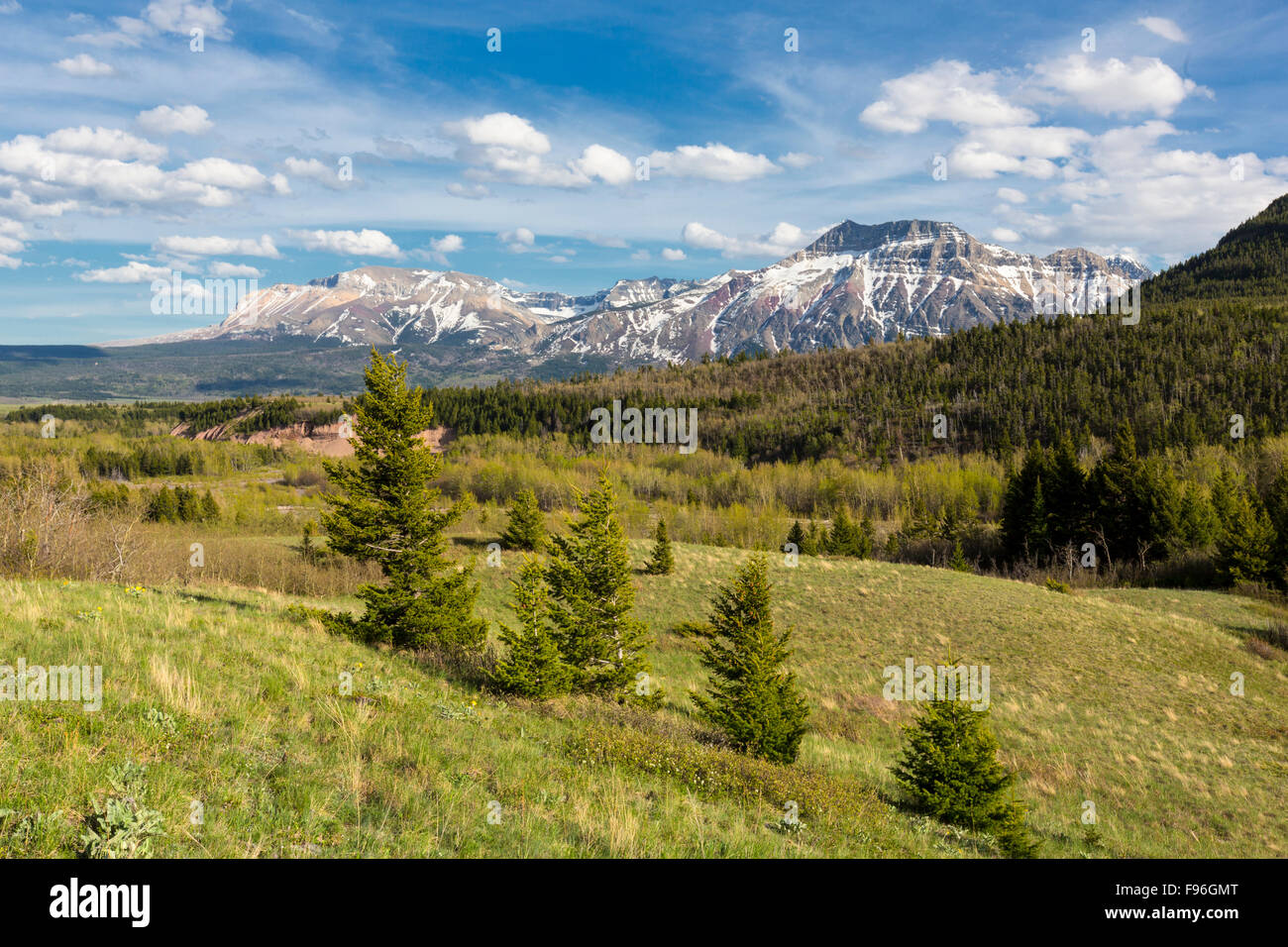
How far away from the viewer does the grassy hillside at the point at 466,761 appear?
18.4 feet

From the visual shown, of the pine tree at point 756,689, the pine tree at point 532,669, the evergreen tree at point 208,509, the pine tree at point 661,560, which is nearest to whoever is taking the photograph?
the pine tree at point 532,669

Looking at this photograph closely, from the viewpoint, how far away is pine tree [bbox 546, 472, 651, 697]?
62.7ft

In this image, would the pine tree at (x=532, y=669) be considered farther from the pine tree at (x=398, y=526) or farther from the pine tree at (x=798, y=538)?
the pine tree at (x=798, y=538)

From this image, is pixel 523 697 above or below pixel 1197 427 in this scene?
below

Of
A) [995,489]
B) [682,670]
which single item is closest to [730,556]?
[682,670]

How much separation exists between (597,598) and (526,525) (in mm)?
27543

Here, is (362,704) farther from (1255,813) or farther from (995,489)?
(995,489)

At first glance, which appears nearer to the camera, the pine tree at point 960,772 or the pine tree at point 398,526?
the pine tree at point 960,772

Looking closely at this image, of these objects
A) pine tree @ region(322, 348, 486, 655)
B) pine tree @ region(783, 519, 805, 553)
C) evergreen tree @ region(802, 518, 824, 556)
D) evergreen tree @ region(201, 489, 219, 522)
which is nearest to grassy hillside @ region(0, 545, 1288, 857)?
pine tree @ region(322, 348, 486, 655)

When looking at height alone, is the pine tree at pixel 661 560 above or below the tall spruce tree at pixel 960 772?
below

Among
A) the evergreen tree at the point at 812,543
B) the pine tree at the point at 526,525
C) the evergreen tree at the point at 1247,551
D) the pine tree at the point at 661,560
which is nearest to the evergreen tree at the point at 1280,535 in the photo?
the evergreen tree at the point at 1247,551

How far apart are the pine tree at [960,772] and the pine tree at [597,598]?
358 inches

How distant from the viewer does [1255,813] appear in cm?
1856
